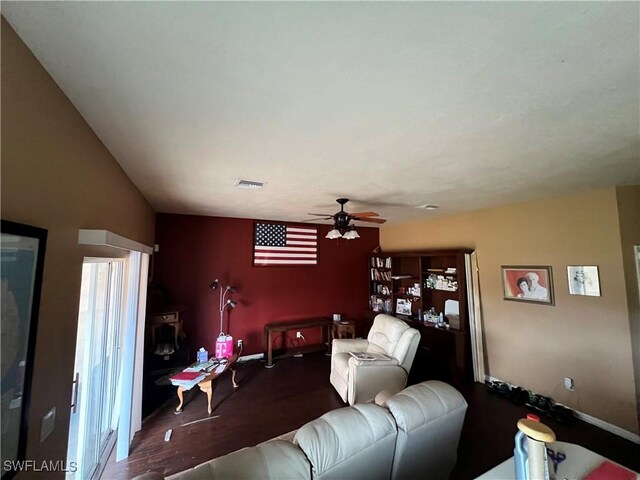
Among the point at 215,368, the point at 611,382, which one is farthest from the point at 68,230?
the point at 611,382

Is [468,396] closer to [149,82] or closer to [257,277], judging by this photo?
[257,277]

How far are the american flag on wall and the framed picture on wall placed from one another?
377 centimetres

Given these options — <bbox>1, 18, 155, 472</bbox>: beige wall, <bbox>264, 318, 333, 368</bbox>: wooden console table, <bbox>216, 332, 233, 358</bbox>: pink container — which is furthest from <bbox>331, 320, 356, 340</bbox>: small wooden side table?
<bbox>1, 18, 155, 472</bbox>: beige wall

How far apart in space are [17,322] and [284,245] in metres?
4.10

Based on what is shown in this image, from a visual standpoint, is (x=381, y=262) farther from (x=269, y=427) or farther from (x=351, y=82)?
(x=351, y=82)

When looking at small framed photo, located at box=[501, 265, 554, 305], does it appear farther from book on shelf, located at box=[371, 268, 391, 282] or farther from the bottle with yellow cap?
the bottle with yellow cap

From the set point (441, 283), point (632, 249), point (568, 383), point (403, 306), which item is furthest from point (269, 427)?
point (632, 249)

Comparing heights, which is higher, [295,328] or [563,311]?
[563,311]

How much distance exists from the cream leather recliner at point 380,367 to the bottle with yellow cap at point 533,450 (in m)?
1.91

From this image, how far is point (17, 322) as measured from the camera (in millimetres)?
912

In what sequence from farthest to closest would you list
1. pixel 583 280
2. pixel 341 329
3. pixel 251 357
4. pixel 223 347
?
pixel 341 329
pixel 251 357
pixel 223 347
pixel 583 280

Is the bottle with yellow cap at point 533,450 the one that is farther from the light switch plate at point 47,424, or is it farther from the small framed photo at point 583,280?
the small framed photo at point 583,280

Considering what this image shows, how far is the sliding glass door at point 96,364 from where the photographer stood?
174cm

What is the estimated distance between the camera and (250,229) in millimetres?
4746
